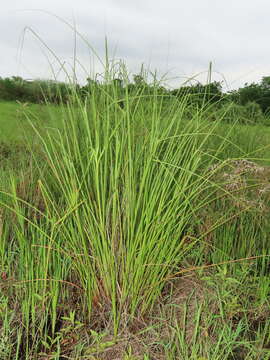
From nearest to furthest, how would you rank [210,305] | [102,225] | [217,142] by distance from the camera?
1. [102,225]
2. [210,305]
3. [217,142]

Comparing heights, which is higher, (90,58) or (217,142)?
(90,58)

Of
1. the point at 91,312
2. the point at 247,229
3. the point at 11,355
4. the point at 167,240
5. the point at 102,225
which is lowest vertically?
the point at 11,355

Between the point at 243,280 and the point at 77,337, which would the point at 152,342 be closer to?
the point at 77,337

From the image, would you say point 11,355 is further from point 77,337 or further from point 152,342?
point 152,342

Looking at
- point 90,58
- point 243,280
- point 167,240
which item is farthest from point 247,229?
point 90,58

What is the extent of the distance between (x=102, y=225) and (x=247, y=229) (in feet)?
3.75

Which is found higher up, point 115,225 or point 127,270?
point 115,225

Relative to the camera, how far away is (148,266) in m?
1.63

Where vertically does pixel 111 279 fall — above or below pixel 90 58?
below

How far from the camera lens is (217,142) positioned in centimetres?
267

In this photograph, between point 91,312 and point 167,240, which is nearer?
point 167,240

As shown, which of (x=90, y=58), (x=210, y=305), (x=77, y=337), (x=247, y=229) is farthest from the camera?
(x=247, y=229)

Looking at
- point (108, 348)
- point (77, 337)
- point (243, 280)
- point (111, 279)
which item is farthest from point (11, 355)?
point (243, 280)

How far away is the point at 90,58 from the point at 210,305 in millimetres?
1380
